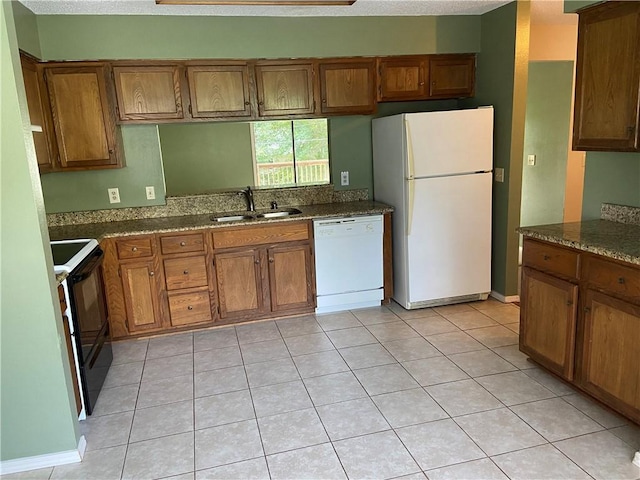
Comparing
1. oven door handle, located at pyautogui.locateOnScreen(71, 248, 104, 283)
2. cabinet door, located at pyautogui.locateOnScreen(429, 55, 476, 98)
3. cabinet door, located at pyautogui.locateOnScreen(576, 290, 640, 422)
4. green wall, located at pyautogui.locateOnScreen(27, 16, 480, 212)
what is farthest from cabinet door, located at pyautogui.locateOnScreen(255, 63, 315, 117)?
cabinet door, located at pyautogui.locateOnScreen(576, 290, 640, 422)

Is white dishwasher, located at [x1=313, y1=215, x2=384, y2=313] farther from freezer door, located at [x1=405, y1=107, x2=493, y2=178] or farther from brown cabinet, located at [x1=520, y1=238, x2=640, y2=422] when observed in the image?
brown cabinet, located at [x1=520, y1=238, x2=640, y2=422]

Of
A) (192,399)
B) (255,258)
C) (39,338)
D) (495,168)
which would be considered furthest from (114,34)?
(495,168)

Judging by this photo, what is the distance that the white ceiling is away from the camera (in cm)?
310

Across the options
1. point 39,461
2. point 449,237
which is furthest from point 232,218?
point 39,461

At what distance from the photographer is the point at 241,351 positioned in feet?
10.9

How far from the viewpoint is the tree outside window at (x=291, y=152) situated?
420 centimetres

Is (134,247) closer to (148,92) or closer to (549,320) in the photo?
(148,92)

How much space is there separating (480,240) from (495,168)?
0.62 meters

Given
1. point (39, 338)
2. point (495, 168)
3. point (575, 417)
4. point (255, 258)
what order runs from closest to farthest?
1. point (39, 338)
2. point (575, 417)
3. point (255, 258)
4. point (495, 168)

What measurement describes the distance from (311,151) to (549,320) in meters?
2.46

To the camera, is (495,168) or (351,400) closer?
(351,400)

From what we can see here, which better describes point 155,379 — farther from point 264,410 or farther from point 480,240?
point 480,240

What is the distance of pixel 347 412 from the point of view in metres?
2.52

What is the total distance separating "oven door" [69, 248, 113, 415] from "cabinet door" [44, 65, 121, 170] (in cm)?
85
